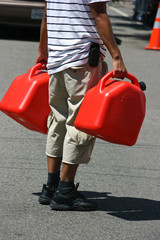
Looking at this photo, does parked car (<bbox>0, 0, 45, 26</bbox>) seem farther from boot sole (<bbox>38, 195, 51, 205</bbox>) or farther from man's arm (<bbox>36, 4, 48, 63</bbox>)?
boot sole (<bbox>38, 195, 51, 205</bbox>)

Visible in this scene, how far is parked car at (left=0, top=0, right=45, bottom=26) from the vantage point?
1123 centimetres

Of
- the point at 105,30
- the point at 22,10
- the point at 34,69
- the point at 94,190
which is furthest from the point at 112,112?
the point at 22,10

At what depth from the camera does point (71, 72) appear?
11.6 feet

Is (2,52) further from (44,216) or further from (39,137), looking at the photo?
(44,216)

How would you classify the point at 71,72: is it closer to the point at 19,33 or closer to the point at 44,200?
the point at 44,200

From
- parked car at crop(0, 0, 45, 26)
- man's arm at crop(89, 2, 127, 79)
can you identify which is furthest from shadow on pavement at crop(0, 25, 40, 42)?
man's arm at crop(89, 2, 127, 79)

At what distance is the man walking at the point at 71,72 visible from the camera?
3439mm

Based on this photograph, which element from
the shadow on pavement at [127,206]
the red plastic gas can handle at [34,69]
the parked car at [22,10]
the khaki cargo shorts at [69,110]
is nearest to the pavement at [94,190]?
the shadow on pavement at [127,206]

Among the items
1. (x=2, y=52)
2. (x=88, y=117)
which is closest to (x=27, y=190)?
(x=88, y=117)

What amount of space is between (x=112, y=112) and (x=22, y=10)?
830cm

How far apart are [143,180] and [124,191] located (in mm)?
326

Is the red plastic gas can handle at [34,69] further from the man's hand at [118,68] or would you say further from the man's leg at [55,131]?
the man's hand at [118,68]

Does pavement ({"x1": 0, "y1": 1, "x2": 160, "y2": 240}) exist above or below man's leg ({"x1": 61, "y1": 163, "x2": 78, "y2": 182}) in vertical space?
below

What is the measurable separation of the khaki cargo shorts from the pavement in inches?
15.4
